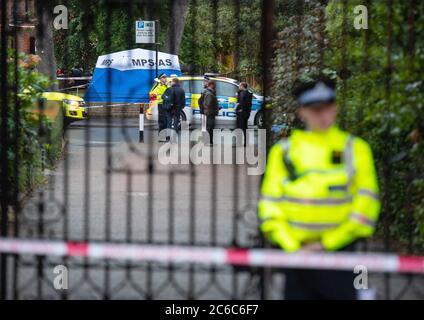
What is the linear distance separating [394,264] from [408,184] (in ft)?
6.49

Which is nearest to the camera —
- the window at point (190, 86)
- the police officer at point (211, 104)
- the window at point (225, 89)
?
the window at point (190, 86)

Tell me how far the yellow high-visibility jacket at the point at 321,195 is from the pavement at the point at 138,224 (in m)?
1.34

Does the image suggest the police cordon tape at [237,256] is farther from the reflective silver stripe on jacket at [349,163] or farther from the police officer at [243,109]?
the police officer at [243,109]

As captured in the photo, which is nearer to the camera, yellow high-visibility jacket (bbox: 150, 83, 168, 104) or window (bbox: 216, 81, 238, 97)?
yellow high-visibility jacket (bbox: 150, 83, 168, 104)

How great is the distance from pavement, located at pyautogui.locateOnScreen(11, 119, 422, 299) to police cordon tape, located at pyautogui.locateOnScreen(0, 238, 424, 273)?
3.09 feet

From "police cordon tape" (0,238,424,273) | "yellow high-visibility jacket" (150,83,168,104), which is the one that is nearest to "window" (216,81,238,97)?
"yellow high-visibility jacket" (150,83,168,104)

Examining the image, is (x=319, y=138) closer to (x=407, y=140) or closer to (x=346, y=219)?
(x=346, y=219)

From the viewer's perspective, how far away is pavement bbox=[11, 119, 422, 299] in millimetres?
5793

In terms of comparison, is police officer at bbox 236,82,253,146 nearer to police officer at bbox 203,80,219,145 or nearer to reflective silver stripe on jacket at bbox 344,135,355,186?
police officer at bbox 203,80,219,145

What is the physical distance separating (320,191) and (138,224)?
16.4 ft

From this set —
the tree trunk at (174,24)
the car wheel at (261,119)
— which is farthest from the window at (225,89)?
the car wheel at (261,119)

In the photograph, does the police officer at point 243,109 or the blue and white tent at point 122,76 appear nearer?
the blue and white tent at point 122,76

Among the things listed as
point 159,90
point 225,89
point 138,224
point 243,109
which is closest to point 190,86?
point 243,109

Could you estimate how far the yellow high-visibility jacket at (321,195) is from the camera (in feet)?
13.3
